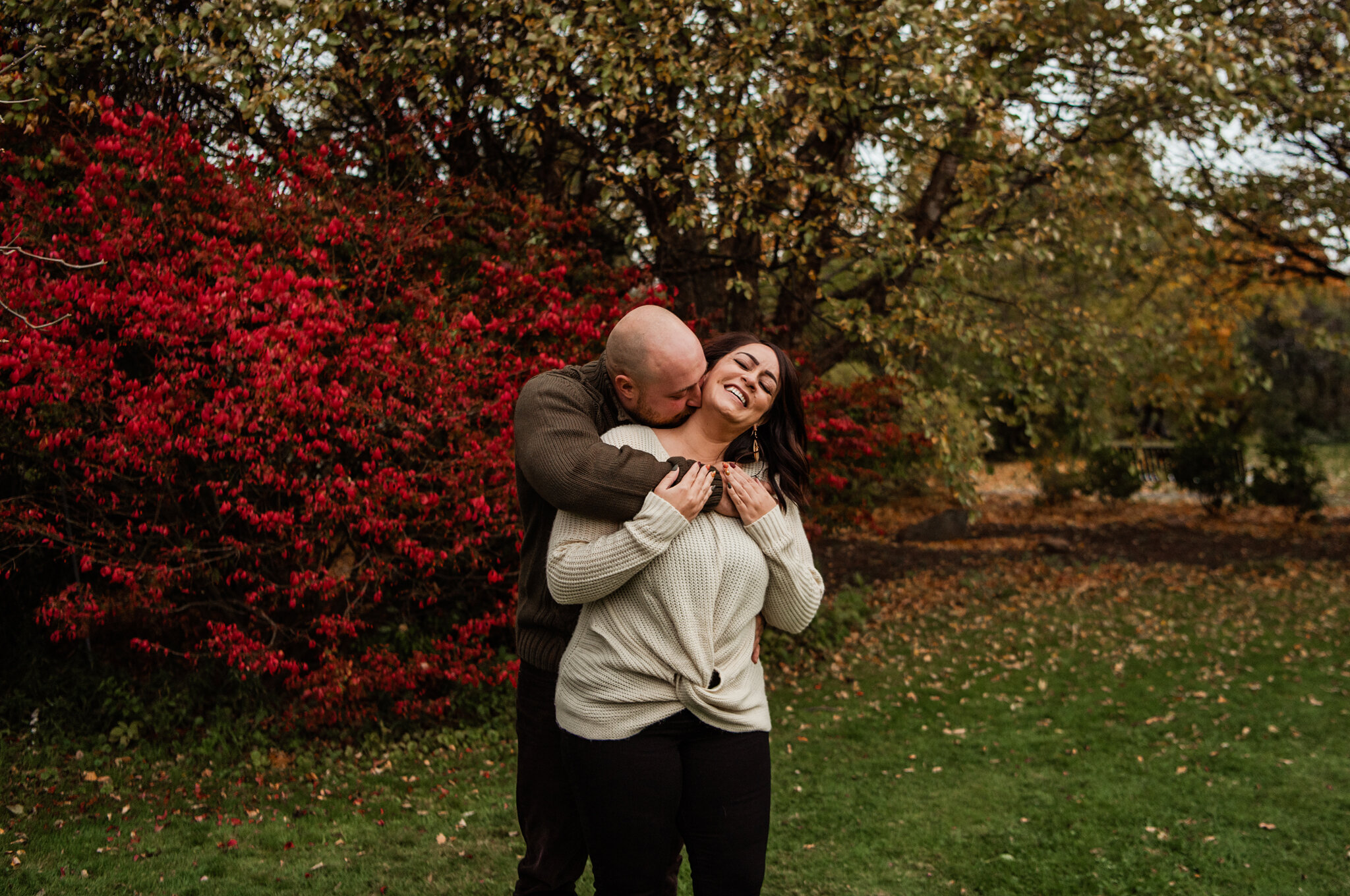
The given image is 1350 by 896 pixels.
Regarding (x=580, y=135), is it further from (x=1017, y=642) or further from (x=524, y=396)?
(x=1017, y=642)

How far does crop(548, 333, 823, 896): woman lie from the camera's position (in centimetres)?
202

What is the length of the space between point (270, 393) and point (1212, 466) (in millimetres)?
14227

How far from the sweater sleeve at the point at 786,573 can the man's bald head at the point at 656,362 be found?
0.33 meters

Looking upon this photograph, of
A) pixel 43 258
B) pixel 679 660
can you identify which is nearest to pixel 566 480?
pixel 679 660

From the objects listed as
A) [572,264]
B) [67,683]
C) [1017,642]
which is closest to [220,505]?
[67,683]

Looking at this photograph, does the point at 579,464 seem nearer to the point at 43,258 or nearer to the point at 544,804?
the point at 544,804

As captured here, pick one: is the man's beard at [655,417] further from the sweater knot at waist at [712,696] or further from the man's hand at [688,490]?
the sweater knot at waist at [712,696]

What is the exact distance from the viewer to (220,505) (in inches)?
172

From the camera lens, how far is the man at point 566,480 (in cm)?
201

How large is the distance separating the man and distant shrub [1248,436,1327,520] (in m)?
13.8

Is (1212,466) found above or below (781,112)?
below

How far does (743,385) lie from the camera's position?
2.14 m

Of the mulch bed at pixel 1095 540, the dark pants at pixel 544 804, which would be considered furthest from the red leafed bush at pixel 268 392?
the mulch bed at pixel 1095 540

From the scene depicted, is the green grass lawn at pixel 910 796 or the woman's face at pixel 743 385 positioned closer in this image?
the woman's face at pixel 743 385
